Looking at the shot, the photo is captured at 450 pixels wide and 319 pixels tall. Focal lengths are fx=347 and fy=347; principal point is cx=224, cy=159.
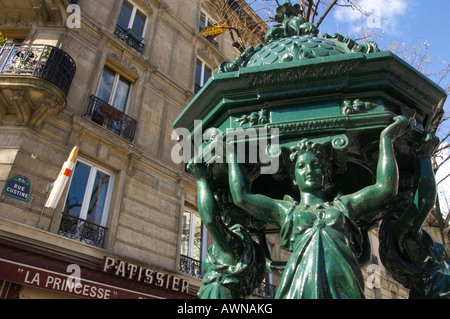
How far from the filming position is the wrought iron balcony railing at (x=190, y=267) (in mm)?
8918

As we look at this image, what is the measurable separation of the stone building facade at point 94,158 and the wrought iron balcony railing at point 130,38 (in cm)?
4

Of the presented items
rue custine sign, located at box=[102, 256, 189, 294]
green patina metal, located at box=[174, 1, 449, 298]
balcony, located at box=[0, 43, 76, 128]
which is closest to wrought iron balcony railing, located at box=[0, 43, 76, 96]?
balcony, located at box=[0, 43, 76, 128]

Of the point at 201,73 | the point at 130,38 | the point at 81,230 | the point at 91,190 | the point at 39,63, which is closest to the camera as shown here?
the point at 81,230

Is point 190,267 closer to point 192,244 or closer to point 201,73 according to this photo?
point 192,244

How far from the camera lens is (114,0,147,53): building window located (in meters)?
10.9

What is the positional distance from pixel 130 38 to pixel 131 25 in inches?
25.4

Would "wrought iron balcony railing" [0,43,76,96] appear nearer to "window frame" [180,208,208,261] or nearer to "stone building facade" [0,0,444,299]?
"stone building facade" [0,0,444,299]

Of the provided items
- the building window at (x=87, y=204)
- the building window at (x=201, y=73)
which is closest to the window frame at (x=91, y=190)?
the building window at (x=87, y=204)

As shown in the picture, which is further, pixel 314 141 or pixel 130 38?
pixel 130 38

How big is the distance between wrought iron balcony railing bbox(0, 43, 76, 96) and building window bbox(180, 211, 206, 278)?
465 centimetres

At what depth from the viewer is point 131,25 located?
11.3 m

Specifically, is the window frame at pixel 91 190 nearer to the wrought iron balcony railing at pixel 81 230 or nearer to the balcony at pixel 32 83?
the wrought iron balcony railing at pixel 81 230

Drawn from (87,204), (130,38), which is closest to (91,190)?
(87,204)

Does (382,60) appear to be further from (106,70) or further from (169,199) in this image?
(106,70)
